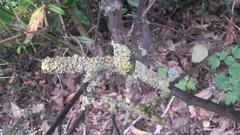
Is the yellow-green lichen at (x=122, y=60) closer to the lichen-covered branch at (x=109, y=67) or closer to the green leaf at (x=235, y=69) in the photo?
the lichen-covered branch at (x=109, y=67)

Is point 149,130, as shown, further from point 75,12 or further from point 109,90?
point 75,12

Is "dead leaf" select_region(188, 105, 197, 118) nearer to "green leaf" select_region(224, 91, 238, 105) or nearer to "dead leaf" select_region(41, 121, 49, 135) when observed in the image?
"green leaf" select_region(224, 91, 238, 105)

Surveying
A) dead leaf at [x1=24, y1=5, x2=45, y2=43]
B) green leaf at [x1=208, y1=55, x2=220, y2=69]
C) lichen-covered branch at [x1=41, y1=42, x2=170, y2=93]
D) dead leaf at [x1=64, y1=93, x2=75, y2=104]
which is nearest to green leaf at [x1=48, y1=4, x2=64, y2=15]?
dead leaf at [x1=24, y1=5, x2=45, y2=43]

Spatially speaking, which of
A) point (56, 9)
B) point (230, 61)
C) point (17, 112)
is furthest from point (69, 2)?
point (230, 61)

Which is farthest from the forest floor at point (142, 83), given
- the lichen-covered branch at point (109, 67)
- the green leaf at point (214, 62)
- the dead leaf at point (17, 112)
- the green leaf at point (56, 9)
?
the lichen-covered branch at point (109, 67)

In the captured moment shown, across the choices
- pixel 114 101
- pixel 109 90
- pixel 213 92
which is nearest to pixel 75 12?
pixel 109 90

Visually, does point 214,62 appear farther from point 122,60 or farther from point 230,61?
point 122,60

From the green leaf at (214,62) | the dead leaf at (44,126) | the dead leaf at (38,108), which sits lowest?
the dead leaf at (44,126)
